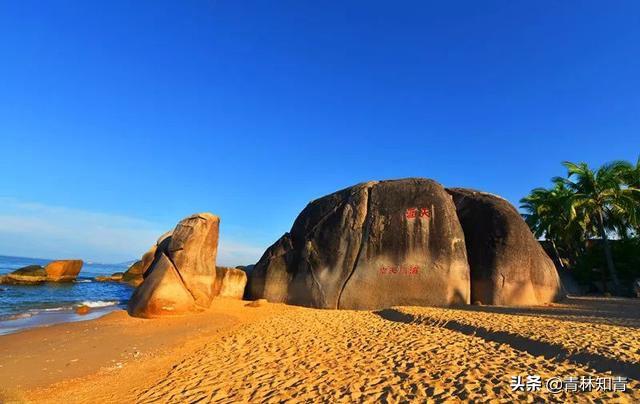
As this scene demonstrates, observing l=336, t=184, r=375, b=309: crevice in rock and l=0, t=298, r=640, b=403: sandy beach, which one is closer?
l=0, t=298, r=640, b=403: sandy beach

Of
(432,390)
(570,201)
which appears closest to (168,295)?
(432,390)

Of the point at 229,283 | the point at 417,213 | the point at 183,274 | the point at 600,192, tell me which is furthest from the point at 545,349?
the point at 600,192

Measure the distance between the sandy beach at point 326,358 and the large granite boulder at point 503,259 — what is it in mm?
2471

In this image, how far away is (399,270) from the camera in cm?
1689

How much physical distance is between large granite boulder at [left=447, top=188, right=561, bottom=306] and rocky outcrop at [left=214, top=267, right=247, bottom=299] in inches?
428

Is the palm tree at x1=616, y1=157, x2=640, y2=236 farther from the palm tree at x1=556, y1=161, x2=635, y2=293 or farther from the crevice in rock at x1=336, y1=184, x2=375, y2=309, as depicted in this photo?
the crevice in rock at x1=336, y1=184, x2=375, y2=309

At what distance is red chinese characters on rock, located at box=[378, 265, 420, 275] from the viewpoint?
16.7 meters

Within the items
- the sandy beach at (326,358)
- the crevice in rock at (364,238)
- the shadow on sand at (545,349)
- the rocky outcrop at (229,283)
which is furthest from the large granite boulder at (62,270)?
the shadow on sand at (545,349)

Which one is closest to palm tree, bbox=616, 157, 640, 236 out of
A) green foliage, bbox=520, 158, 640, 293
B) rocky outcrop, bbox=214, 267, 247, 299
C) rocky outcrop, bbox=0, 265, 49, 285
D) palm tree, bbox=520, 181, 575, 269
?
green foliage, bbox=520, 158, 640, 293

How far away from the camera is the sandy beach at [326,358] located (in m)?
6.53

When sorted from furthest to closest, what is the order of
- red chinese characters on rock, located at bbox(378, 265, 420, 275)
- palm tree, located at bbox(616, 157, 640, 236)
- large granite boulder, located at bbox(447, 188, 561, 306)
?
palm tree, located at bbox(616, 157, 640, 236)
red chinese characters on rock, located at bbox(378, 265, 420, 275)
large granite boulder, located at bbox(447, 188, 561, 306)

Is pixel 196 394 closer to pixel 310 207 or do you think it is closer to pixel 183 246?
pixel 183 246

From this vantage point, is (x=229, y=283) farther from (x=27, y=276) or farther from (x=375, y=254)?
(x=27, y=276)

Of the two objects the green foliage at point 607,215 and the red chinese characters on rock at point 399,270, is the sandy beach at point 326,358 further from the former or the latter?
the green foliage at point 607,215
